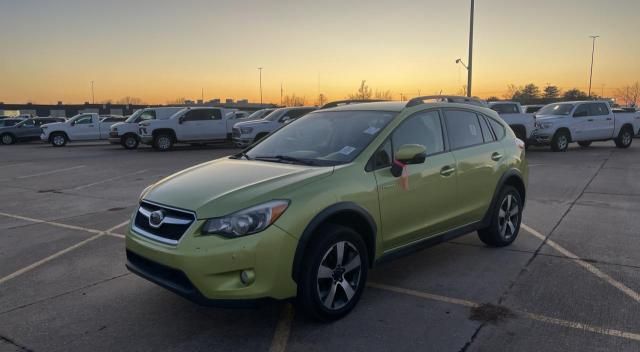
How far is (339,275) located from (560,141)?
16.6 metres

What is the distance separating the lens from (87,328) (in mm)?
3648

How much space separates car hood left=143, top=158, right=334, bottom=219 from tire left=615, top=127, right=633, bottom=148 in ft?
64.5

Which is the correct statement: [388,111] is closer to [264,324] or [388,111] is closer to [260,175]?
[260,175]

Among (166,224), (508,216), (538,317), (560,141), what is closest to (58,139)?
(560,141)

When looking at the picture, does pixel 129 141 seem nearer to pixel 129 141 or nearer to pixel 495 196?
pixel 129 141

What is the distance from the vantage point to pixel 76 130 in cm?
2494

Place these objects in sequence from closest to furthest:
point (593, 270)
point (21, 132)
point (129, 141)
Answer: point (593, 270)
point (129, 141)
point (21, 132)

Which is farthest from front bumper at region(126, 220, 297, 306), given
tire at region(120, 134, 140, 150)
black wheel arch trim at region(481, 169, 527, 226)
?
tire at region(120, 134, 140, 150)

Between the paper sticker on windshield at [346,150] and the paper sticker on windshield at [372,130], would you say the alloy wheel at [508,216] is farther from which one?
the paper sticker on windshield at [346,150]

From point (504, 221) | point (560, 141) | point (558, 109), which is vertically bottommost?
point (504, 221)

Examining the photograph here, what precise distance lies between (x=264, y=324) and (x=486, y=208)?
281 centimetres

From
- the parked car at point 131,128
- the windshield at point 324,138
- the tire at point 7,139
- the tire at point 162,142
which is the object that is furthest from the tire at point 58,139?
the windshield at point 324,138

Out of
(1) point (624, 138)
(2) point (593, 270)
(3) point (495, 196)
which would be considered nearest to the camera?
(2) point (593, 270)

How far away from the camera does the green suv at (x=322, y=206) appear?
318 centimetres
